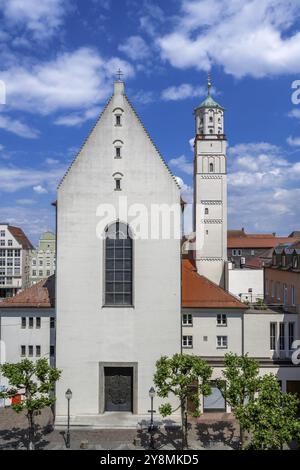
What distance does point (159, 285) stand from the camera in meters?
27.6

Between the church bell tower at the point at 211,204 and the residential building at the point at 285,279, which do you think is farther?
the church bell tower at the point at 211,204

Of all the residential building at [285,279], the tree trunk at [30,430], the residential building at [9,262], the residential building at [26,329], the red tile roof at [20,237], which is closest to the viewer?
the tree trunk at [30,430]

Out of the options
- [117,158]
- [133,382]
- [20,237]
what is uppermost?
[117,158]

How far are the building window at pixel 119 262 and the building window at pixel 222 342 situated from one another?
7.77 m

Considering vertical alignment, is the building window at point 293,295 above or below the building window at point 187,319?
above

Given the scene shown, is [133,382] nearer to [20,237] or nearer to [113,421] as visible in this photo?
[113,421]

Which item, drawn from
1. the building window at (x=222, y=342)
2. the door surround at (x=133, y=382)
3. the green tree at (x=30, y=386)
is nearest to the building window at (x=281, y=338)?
the building window at (x=222, y=342)

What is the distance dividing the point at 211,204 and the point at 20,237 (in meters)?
47.4

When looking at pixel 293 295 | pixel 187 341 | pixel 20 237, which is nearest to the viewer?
pixel 187 341

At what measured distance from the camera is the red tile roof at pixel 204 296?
101 ft

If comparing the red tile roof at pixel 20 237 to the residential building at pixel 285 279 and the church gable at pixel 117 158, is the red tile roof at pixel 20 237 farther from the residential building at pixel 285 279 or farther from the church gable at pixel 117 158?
the church gable at pixel 117 158

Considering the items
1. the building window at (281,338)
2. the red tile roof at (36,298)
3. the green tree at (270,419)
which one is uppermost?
the red tile roof at (36,298)

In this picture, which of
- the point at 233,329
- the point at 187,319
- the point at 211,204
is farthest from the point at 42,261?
the point at 233,329

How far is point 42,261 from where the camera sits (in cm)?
10056
